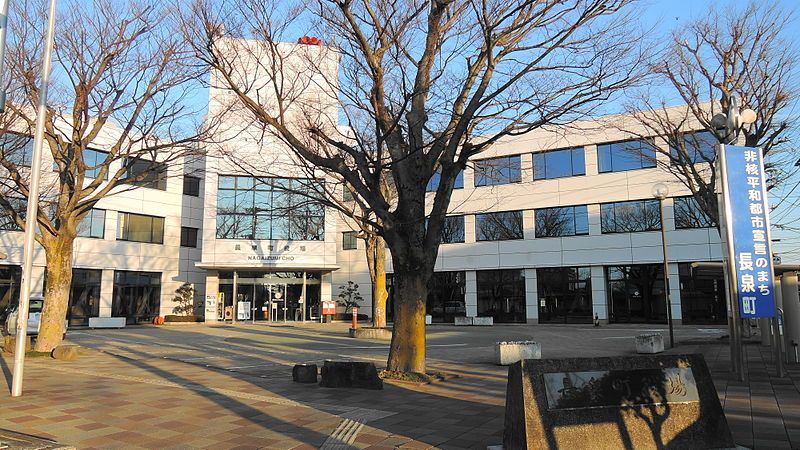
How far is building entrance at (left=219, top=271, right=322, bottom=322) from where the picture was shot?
3844cm

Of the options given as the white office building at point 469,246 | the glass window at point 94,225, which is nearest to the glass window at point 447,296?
the white office building at point 469,246

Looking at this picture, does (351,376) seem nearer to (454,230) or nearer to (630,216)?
(630,216)

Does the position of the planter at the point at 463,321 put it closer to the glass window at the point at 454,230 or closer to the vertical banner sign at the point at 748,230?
the glass window at the point at 454,230

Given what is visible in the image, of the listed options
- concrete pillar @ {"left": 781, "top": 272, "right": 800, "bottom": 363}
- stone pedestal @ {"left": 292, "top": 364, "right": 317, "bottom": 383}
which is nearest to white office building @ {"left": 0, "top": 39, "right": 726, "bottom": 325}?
concrete pillar @ {"left": 781, "top": 272, "right": 800, "bottom": 363}

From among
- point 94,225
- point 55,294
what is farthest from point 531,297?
point 94,225

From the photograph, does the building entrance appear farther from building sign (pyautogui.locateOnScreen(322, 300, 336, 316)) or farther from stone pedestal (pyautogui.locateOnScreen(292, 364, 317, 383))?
stone pedestal (pyautogui.locateOnScreen(292, 364, 317, 383))

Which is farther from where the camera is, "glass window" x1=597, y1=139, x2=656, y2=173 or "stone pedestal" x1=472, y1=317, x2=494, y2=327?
"stone pedestal" x1=472, y1=317, x2=494, y2=327

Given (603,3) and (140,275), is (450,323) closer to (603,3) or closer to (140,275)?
(140,275)

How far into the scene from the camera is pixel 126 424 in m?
6.82

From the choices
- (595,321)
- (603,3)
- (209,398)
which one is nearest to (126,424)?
(209,398)

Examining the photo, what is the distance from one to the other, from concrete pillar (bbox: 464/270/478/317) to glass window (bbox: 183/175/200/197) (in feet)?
65.8

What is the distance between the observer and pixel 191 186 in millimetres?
40469

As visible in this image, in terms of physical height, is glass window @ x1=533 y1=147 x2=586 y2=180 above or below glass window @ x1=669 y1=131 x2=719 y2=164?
above

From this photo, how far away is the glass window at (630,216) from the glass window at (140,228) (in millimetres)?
28268
